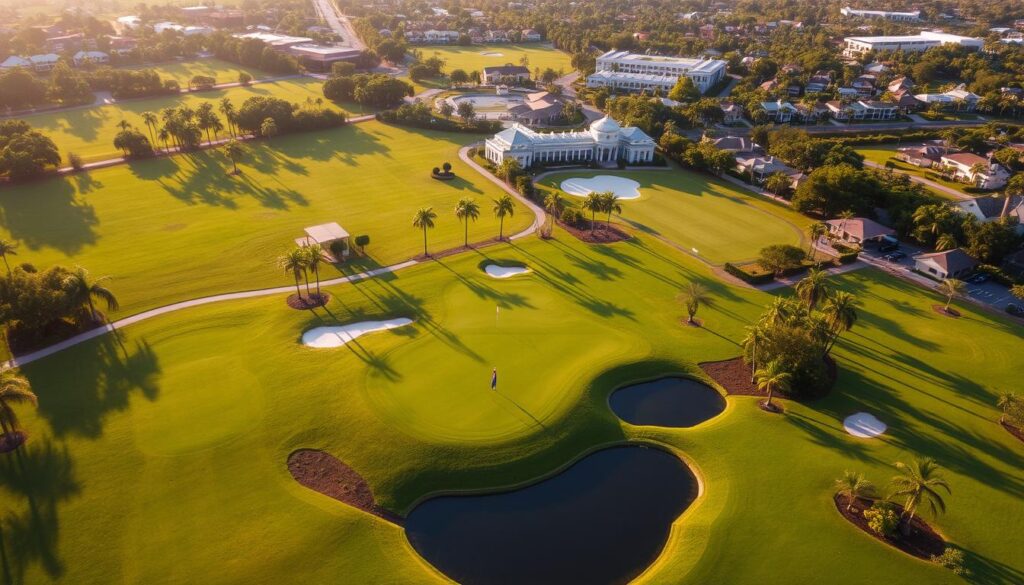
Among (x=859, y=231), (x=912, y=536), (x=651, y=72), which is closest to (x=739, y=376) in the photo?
(x=912, y=536)

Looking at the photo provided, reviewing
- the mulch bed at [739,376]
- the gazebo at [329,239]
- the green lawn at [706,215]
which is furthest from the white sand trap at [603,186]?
the mulch bed at [739,376]

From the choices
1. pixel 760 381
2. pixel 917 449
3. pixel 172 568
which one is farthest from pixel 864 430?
pixel 172 568

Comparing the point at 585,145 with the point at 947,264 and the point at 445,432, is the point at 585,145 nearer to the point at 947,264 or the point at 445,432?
the point at 947,264

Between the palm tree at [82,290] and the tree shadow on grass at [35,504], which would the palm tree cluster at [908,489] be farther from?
the palm tree at [82,290]

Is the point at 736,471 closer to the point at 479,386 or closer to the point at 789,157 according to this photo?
the point at 479,386

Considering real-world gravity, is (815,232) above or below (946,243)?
above

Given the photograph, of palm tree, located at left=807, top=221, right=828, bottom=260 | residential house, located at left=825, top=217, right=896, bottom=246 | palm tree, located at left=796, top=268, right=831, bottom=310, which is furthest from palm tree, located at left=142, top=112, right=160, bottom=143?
residential house, located at left=825, top=217, right=896, bottom=246

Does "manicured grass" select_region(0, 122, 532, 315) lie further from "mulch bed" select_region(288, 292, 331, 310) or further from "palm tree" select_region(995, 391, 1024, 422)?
"palm tree" select_region(995, 391, 1024, 422)
